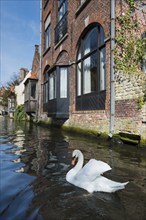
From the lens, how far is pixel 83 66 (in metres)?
10.5

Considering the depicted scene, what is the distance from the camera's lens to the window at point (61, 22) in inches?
509

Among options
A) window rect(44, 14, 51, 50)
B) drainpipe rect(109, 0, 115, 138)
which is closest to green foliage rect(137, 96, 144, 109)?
drainpipe rect(109, 0, 115, 138)

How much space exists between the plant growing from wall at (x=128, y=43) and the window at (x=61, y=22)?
5.92 meters

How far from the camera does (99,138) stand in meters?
8.08

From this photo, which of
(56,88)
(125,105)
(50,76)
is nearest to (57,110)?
(56,88)

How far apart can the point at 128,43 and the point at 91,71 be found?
2.90m

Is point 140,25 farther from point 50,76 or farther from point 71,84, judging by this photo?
point 50,76

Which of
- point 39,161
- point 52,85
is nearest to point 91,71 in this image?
point 52,85

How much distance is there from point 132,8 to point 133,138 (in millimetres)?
4505

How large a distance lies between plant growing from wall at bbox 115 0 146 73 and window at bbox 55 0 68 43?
5.92m

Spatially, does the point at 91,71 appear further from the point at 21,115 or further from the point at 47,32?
the point at 21,115

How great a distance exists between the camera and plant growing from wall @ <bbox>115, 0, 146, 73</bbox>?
7.11 meters

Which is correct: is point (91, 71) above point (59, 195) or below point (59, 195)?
above

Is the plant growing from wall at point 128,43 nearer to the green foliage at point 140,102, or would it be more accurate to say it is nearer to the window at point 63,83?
the green foliage at point 140,102
